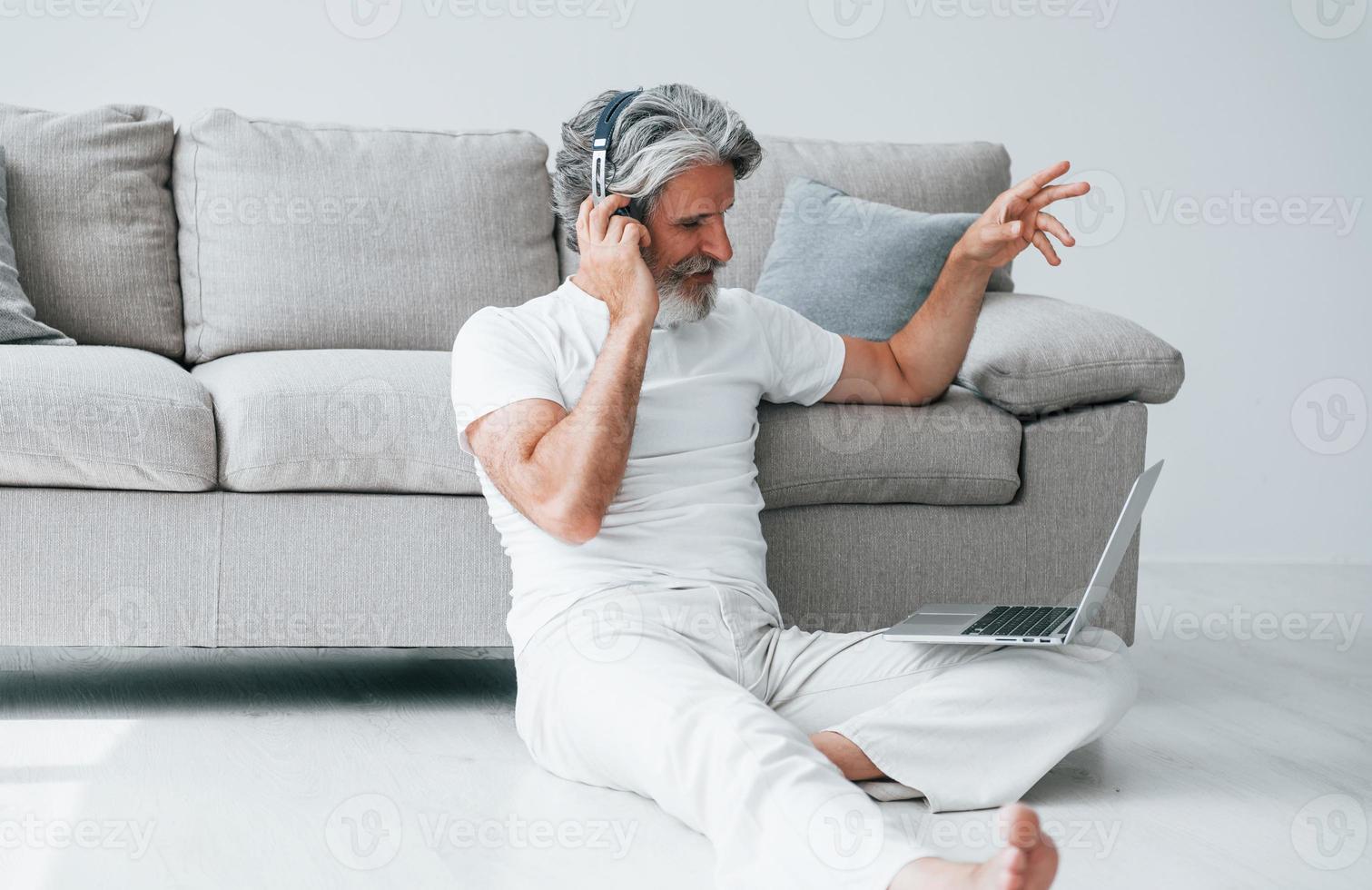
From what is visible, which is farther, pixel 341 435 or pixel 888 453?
pixel 888 453

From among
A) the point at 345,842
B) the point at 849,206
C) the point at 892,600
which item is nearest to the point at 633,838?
the point at 345,842

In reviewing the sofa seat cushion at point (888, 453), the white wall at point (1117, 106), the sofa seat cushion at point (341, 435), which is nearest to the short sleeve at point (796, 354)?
the sofa seat cushion at point (888, 453)

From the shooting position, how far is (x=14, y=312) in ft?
7.77

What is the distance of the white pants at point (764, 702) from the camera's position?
57.4 inches

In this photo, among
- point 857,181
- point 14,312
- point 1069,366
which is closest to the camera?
point 1069,366

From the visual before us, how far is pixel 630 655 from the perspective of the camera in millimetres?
1613

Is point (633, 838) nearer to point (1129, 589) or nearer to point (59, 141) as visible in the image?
point (1129, 589)

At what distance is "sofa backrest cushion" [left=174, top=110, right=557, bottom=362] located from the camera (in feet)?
8.61

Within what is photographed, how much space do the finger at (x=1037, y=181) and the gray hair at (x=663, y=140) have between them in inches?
16.0

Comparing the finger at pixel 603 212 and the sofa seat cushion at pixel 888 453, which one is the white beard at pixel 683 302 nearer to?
the finger at pixel 603 212

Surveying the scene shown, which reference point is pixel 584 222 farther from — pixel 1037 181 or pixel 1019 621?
pixel 1019 621

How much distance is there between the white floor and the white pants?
0.07 m

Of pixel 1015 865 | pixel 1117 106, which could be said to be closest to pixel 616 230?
pixel 1015 865

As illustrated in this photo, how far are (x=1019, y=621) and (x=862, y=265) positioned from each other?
943mm
